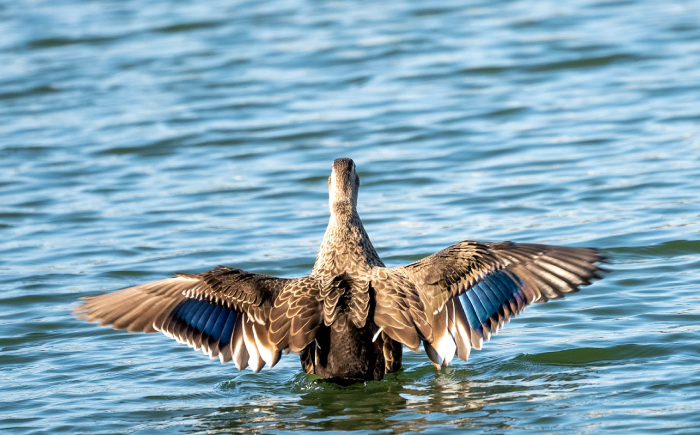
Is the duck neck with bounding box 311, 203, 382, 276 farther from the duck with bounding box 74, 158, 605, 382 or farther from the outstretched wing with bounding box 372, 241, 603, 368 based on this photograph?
the outstretched wing with bounding box 372, 241, 603, 368

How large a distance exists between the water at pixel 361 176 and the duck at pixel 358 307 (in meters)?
0.32

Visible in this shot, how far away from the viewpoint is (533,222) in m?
10.5

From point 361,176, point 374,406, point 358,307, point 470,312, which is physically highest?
point 361,176

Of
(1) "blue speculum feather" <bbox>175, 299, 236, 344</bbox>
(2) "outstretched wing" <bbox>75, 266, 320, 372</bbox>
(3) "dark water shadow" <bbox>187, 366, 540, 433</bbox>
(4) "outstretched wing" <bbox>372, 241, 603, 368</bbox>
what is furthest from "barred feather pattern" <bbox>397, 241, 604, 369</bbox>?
(1) "blue speculum feather" <bbox>175, 299, 236, 344</bbox>

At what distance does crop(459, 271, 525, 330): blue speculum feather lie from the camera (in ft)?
23.0

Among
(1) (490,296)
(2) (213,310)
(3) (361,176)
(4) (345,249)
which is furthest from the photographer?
(3) (361,176)

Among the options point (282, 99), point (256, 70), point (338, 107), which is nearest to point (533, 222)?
point (338, 107)

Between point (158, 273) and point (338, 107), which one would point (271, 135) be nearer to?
point (338, 107)

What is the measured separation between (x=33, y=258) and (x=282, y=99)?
585 centimetres

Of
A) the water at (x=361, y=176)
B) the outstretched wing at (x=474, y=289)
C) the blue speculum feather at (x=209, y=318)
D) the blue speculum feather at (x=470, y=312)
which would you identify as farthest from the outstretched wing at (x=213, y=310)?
the blue speculum feather at (x=470, y=312)

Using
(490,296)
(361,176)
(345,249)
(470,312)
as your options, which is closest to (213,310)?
(345,249)

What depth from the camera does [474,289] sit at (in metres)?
7.03

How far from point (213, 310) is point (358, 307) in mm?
967

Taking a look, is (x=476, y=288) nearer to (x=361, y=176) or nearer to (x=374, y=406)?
(x=374, y=406)
